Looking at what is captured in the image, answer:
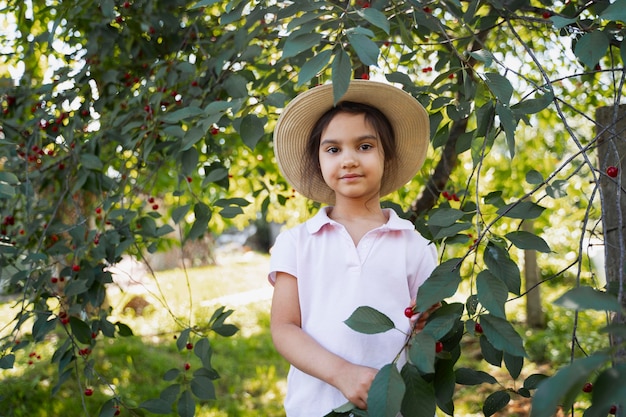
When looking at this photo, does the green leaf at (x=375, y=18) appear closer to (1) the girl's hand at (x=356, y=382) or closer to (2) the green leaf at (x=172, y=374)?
(1) the girl's hand at (x=356, y=382)

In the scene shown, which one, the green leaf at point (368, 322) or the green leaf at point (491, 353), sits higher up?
the green leaf at point (368, 322)

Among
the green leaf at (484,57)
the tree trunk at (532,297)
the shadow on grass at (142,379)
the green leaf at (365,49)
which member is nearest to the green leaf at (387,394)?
the green leaf at (365,49)

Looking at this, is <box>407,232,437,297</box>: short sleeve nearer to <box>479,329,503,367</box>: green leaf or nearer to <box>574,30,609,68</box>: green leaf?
<box>479,329,503,367</box>: green leaf

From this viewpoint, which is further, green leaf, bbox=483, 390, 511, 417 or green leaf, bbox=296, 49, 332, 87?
green leaf, bbox=483, 390, 511, 417

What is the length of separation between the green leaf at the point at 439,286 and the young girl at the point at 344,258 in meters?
0.38

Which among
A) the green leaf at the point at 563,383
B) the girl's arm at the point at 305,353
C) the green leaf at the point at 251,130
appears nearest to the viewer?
the green leaf at the point at 563,383

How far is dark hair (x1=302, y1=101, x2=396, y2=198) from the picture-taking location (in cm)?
152

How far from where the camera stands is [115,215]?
196cm

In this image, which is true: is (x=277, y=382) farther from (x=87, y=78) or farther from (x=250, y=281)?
(x=250, y=281)

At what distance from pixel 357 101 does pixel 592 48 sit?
1.85 feet

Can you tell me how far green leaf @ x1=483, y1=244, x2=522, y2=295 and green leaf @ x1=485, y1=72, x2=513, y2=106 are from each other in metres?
0.29

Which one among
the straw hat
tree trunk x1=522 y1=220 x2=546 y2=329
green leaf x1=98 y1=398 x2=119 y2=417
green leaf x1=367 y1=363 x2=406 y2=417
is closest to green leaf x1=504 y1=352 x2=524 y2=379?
green leaf x1=367 y1=363 x2=406 y2=417

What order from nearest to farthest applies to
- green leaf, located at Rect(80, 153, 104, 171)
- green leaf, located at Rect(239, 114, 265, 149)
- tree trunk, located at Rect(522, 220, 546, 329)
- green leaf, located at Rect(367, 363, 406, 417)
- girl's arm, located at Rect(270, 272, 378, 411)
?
green leaf, located at Rect(367, 363, 406, 417)
girl's arm, located at Rect(270, 272, 378, 411)
green leaf, located at Rect(239, 114, 265, 149)
green leaf, located at Rect(80, 153, 104, 171)
tree trunk, located at Rect(522, 220, 546, 329)

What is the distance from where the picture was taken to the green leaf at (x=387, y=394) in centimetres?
96
